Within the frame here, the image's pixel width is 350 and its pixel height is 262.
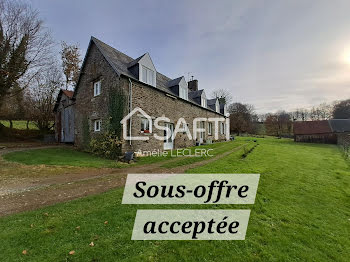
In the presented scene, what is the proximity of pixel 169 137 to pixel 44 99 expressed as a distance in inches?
833

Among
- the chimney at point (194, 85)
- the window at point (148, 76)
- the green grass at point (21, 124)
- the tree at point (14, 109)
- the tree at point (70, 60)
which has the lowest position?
the green grass at point (21, 124)

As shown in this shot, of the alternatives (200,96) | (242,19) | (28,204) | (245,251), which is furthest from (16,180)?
(200,96)

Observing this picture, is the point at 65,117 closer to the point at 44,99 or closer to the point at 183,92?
the point at 44,99

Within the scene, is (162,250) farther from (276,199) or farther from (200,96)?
(200,96)

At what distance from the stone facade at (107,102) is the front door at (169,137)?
436 mm

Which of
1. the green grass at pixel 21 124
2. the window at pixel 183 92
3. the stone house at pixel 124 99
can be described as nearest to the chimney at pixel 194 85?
the window at pixel 183 92

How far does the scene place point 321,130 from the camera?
25.6 m

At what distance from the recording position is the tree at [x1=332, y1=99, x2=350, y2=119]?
42.0 meters

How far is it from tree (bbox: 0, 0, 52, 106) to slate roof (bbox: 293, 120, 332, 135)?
3996cm

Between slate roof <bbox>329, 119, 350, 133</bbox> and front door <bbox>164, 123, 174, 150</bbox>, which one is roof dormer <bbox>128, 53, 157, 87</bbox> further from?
slate roof <bbox>329, 119, 350, 133</bbox>

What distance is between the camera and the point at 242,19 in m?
9.66

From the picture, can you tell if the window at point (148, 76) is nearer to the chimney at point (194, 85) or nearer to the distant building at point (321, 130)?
the chimney at point (194, 85)

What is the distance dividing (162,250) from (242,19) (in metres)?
12.6

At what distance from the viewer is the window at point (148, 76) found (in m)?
12.0
